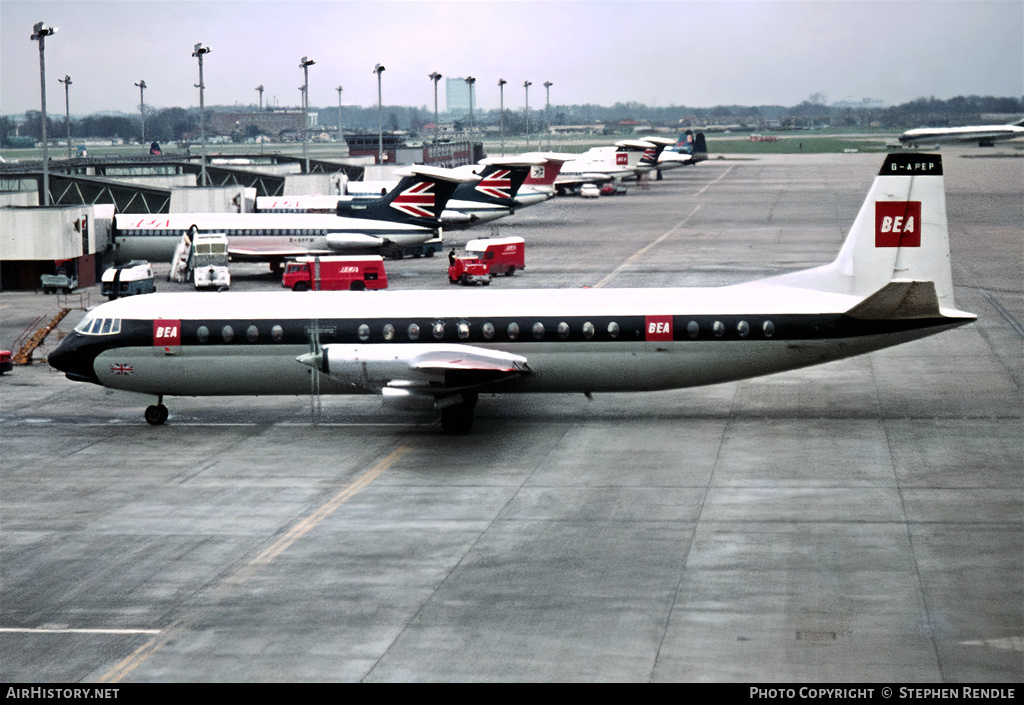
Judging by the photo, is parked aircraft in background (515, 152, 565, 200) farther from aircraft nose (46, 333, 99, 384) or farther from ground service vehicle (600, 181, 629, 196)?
aircraft nose (46, 333, 99, 384)

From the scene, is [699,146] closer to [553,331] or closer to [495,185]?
[495,185]

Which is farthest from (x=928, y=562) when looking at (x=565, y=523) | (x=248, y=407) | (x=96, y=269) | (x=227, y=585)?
(x=96, y=269)

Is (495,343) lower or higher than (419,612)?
higher

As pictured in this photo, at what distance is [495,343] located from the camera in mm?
33281

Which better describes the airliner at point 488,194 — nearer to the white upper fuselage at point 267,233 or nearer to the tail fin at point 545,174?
the white upper fuselage at point 267,233

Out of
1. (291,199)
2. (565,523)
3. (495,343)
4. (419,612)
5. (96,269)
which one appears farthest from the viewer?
(291,199)

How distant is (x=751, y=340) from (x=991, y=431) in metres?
7.04

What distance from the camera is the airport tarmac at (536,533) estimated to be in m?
19.0

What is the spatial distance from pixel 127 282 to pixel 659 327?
36.8 m

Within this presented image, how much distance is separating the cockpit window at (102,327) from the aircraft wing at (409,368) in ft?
22.0

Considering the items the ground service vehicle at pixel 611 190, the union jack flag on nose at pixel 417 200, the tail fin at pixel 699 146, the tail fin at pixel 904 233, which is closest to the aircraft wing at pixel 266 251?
the union jack flag on nose at pixel 417 200

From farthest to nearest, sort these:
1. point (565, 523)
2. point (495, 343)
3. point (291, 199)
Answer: point (291, 199), point (495, 343), point (565, 523)

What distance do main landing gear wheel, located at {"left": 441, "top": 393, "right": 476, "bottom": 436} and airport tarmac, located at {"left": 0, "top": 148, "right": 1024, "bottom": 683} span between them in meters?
0.35

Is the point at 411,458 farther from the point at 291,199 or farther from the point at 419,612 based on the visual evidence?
the point at 291,199
